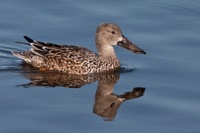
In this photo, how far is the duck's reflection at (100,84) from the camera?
11632 mm

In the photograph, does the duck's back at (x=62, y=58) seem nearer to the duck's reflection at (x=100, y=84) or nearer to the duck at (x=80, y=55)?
the duck at (x=80, y=55)

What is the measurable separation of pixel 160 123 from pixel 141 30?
4.75 meters

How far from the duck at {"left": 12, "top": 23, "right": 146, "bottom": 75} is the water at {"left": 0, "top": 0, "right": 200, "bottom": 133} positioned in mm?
246

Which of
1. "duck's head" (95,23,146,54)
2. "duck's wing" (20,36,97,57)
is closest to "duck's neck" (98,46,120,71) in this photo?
"duck's head" (95,23,146,54)

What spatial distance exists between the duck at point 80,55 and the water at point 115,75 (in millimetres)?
246

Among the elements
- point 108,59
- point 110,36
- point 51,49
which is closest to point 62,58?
point 51,49

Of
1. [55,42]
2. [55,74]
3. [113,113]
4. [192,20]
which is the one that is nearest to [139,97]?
[113,113]

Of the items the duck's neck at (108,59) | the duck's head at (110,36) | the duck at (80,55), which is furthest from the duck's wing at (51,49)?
the duck's head at (110,36)

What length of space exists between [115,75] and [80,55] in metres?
0.73

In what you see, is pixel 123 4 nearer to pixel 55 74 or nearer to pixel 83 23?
pixel 83 23

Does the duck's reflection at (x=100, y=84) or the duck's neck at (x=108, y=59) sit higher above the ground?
the duck's neck at (x=108, y=59)

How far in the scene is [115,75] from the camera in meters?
13.6

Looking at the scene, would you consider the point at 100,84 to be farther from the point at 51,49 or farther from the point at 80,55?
the point at 51,49

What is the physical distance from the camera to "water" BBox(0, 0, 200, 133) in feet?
35.4
